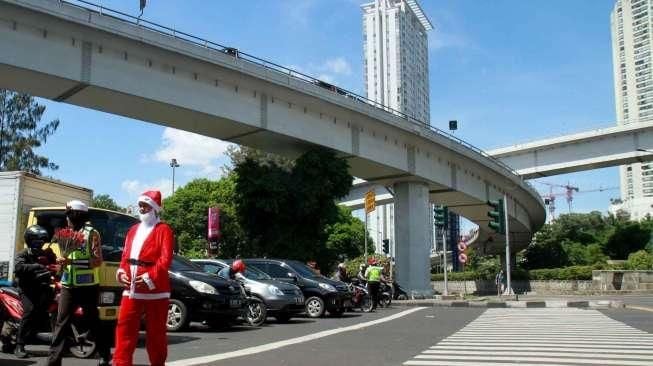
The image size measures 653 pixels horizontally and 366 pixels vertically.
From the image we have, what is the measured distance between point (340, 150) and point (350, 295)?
48.7ft

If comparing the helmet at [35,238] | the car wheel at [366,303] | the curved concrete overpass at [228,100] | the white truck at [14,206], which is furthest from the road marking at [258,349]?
the curved concrete overpass at [228,100]

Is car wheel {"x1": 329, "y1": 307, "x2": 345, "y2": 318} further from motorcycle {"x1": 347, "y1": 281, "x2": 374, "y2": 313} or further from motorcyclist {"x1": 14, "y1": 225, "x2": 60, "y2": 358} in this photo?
motorcyclist {"x1": 14, "y1": 225, "x2": 60, "y2": 358}

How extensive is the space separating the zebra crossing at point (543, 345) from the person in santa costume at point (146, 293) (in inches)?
153

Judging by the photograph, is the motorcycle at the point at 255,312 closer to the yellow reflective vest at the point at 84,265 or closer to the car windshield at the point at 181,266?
the car windshield at the point at 181,266

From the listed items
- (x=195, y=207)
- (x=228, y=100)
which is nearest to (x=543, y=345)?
(x=228, y=100)

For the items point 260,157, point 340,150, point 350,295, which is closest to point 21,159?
point 260,157

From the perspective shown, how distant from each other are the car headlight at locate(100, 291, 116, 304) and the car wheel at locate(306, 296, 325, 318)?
30.3ft

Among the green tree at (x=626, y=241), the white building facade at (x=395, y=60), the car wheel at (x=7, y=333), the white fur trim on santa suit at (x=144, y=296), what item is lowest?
the car wheel at (x=7, y=333)

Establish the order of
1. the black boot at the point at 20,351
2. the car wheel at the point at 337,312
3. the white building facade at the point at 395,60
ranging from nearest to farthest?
the black boot at the point at 20,351 < the car wheel at the point at 337,312 < the white building facade at the point at 395,60

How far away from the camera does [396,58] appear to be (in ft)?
227

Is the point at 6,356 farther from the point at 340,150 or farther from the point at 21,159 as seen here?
the point at 21,159

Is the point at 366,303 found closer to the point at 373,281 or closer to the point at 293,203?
the point at 373,281

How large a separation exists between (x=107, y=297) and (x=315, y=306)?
9.44 metres

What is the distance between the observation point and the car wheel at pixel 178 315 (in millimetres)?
12422
